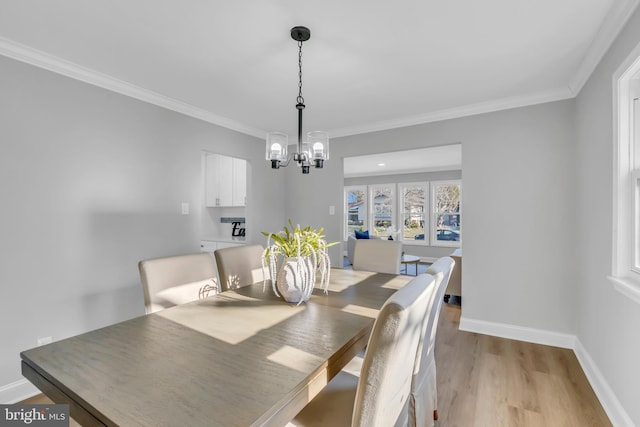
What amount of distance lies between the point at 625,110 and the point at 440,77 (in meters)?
1.18

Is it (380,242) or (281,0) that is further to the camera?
(380,242)

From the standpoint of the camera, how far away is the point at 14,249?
2018mm

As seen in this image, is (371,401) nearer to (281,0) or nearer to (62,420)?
(62,420)

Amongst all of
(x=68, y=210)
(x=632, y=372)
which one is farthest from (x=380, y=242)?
(x=68, y=210)

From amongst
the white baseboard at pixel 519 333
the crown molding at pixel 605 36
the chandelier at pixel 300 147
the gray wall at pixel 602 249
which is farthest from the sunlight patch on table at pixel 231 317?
the white baseboard at pixel 519 333

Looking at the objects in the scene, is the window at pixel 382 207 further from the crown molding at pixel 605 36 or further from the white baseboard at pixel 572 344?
the crown molding at pixel 605 36

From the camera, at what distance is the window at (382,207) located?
830 centimetres

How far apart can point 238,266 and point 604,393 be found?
8.33ft

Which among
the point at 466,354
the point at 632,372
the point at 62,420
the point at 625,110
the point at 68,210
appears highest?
the point at 625,110

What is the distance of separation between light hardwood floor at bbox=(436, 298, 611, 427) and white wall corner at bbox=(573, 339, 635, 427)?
36 mm

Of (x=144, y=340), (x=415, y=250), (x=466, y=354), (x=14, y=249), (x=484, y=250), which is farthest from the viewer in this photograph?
(x=415, y=250)

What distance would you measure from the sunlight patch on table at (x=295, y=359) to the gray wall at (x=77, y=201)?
2.09 m

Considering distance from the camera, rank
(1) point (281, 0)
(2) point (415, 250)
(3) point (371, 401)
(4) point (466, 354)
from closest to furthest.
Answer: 1. (3) point (371, 401)
2. (1) point (281, 0)
3. (4) point (466, 354)
4. (2) point (415, 250)

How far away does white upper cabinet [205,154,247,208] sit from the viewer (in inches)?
176
